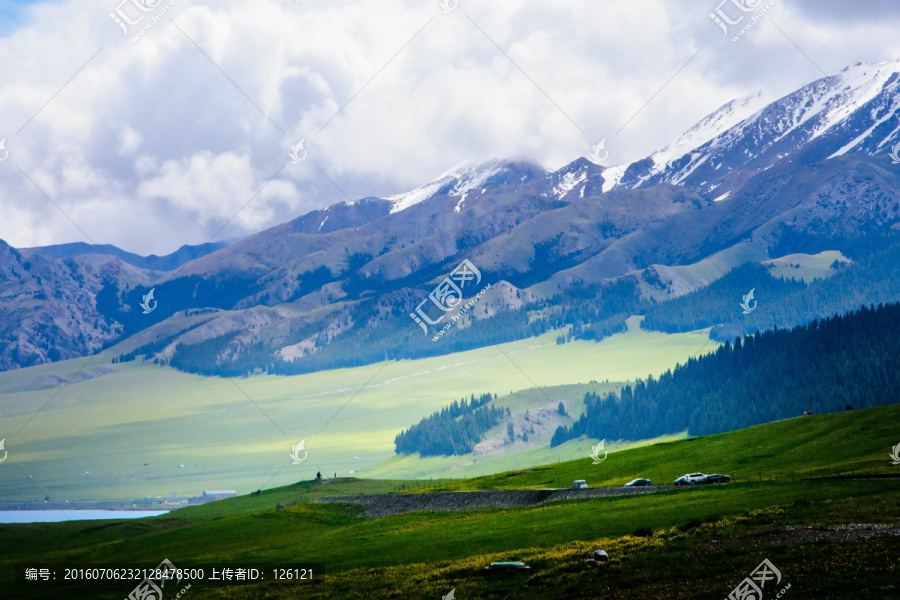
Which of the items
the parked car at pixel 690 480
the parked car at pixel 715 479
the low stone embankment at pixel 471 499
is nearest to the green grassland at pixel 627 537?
the low stone embankment at pixel 471 499

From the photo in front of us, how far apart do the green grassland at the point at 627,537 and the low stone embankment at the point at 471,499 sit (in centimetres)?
346

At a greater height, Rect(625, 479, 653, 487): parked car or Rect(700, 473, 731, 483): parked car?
Rect(625, 479, 653, 487): parked car

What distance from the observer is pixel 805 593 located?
4906 cm

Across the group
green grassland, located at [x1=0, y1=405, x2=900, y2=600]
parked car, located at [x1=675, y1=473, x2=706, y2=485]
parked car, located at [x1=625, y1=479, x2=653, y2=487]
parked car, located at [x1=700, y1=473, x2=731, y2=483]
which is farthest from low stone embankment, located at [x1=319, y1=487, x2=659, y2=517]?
parked car, located at [x1=700, y1=473, x2=731, y2=483]

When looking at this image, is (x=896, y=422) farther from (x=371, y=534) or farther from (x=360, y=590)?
(x=360, y=590)

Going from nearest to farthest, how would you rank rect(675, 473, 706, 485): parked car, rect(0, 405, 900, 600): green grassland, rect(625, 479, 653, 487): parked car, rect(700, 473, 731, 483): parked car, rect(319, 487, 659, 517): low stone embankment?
rect(0, 405, 900, 600): green grassland < rect(700, 473, 731, 483): parked car < rect(675, 473, 706, 485): parked car < rect(319, 487, 659, 517): low stone embankment < rect(625, 479, 653, 487): parked car

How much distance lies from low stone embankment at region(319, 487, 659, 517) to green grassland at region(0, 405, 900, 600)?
346 centimetres

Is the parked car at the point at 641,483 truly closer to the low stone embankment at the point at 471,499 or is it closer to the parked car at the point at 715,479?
the low stone embankment at the point at 471,499

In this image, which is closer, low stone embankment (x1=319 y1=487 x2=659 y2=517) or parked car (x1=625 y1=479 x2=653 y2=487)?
low stone embankment (x1=319 y1=487 x2=659 y2=517)

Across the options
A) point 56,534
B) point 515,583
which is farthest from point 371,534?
point 56,534

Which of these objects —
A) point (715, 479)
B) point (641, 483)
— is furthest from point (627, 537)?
point (641, 483)

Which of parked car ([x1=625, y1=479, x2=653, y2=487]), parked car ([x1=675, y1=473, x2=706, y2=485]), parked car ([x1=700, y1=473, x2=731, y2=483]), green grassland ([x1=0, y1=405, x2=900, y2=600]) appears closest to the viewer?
green grassland ([x1=0, y1=405, x2=900, y2=600])

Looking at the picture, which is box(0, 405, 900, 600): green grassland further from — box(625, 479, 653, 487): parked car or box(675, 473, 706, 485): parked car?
box(625, 479, 653, 487): parked car

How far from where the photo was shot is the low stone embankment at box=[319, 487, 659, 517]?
9712 cm
